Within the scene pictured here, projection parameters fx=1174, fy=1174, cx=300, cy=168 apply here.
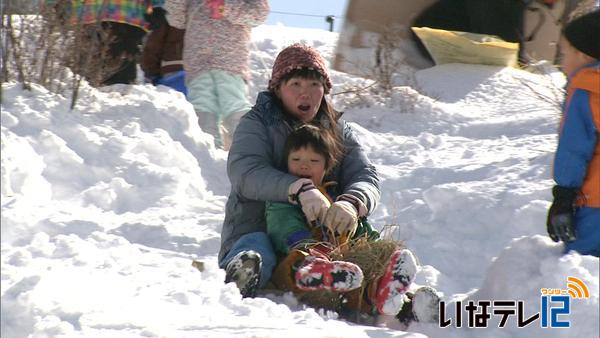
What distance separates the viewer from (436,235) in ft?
19.9

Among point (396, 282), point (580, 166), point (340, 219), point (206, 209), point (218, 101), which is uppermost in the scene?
point (580, 166)

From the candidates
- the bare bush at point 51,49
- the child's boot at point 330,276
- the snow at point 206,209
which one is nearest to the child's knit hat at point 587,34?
the snow at point 206,209

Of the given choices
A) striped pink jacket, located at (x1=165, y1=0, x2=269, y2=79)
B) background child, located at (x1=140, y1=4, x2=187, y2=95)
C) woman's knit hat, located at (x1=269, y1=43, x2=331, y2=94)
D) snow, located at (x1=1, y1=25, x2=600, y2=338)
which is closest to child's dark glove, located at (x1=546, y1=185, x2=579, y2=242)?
snow, located at (x1=1, y1=25, x2=600, y2=338)

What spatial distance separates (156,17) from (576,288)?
15.7 feet

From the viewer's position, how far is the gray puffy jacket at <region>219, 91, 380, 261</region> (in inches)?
178

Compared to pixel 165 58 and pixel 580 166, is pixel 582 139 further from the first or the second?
pixel 165 58

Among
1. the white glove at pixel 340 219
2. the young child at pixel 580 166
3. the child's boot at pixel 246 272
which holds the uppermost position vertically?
the young child at pixel 580 166

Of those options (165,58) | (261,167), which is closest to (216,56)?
(165,58)

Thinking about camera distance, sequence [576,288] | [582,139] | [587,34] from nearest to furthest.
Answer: [576,288], [582,139], [587,34]

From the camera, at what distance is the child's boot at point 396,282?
4047 millimetres

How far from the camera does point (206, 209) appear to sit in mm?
6348

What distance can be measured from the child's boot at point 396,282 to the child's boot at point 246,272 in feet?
1.45

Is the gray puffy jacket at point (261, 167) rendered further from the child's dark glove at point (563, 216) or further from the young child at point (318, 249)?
the child's dark glove at point (563, 216)

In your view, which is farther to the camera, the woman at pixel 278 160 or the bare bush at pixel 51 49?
the bare bush at pixel 51 49
